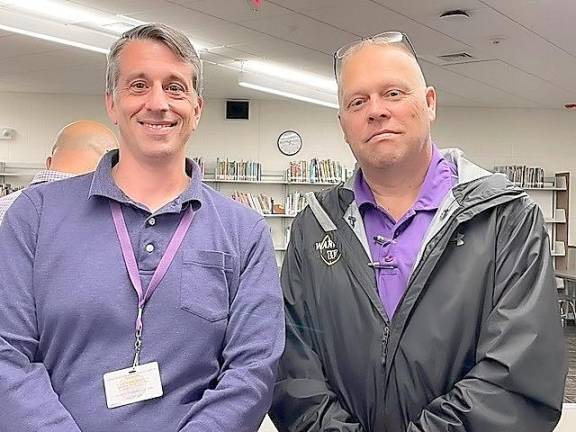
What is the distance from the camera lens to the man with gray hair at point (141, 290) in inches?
61.5

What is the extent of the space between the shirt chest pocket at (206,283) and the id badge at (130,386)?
0.57 feet

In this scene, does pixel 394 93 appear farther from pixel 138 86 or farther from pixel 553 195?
pixel 553 195

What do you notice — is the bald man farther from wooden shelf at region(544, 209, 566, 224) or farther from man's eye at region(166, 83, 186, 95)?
wooden shelf at region(544, 209, 566, 224)

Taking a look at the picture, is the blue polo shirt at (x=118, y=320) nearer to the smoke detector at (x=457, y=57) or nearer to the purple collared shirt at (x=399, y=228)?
the purple collared shirt at (x=399, y=228)

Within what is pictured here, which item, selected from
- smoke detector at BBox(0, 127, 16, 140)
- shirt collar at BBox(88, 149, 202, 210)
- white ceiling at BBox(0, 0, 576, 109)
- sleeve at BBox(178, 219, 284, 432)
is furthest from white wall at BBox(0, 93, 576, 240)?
sleeve at BBox(178, 219, 284, 432)

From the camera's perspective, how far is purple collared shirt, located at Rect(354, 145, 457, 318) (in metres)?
1.80

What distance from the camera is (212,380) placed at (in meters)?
1.65

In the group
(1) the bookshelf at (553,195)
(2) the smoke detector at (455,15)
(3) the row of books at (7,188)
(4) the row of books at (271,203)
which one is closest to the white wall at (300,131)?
(1) the bookshelf at (553,195)

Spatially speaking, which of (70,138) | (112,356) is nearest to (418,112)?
(112,356)

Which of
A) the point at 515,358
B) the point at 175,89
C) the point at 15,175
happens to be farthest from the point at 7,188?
the point at 515,358

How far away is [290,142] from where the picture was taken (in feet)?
33.2

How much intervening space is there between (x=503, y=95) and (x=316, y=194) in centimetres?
800

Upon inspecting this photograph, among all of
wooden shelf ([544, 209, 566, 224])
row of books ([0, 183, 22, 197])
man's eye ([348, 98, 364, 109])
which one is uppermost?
row of books ([0, 183, 22, 197])

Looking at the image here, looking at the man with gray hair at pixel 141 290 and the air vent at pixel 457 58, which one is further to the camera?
the air vent at pixel 457 58
